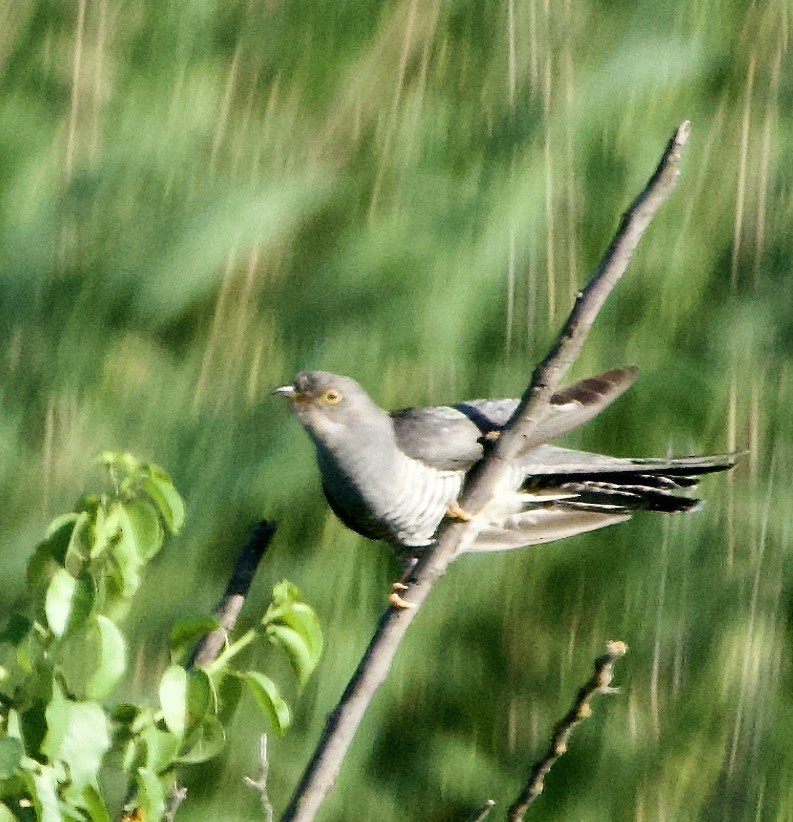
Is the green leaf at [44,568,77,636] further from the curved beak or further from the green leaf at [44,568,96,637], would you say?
the curved beak

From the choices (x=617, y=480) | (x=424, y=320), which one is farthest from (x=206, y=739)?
(x=424, y=320)

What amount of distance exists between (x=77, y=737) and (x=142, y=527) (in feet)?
0.68

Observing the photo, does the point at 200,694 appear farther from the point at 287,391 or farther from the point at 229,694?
the point at 287,391

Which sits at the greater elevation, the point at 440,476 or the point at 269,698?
the point at 440,476

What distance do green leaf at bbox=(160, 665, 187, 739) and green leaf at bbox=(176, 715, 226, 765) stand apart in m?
0.06

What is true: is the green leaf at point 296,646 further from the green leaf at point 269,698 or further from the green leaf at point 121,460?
the green leaf at point 121,460

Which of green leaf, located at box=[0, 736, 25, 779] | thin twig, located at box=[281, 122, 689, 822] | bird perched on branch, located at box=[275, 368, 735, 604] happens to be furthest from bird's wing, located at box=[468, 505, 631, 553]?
green leaf, located at box=[0, 736, 25, 779]

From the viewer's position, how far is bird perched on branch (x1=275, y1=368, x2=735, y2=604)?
2533 mm

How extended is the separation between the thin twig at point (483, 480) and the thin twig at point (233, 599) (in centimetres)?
14

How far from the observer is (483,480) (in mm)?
1563

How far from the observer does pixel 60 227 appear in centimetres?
307

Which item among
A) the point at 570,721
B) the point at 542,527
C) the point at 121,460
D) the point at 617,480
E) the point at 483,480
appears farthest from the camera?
the point at 542,527

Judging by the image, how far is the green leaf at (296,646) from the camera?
1.31 meters

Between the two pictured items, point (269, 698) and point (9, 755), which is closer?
point (9, 755)
